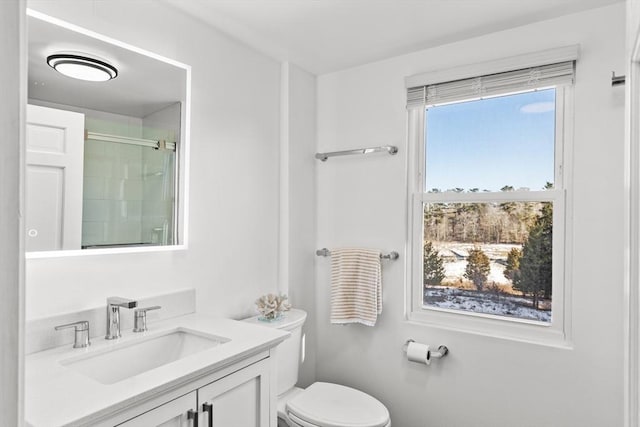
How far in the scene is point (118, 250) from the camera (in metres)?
1.53

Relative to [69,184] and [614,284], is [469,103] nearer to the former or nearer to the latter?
[614,284]

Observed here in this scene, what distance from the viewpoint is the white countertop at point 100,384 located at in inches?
35.3

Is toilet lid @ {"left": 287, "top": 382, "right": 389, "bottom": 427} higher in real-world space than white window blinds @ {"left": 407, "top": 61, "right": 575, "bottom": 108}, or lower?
lower

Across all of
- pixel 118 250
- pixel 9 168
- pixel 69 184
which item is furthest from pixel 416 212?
pixel 9 168

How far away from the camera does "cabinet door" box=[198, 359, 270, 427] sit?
1.22 m

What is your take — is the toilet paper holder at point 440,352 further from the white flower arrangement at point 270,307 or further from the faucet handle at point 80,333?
the faucet handle at point 80,333

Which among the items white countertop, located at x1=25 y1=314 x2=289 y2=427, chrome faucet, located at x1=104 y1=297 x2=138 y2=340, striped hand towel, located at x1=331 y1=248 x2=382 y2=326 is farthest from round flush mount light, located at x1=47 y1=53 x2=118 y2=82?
striped hand towel, located at x1=331 y1=248 x2=382 y2=326

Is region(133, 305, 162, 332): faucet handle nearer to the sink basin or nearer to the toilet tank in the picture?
the sink basin

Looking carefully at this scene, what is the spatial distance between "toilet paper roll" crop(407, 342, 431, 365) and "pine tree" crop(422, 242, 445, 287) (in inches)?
13.9

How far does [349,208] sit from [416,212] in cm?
41

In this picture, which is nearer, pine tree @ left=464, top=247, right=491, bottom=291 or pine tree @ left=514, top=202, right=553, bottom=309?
pine tree @ left=514, top=202, right=553, bottom=309

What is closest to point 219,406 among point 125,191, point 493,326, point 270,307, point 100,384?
point 100,384

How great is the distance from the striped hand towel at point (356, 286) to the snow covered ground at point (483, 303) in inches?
12.1

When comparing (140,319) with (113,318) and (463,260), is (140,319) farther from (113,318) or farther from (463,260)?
(463,260)
